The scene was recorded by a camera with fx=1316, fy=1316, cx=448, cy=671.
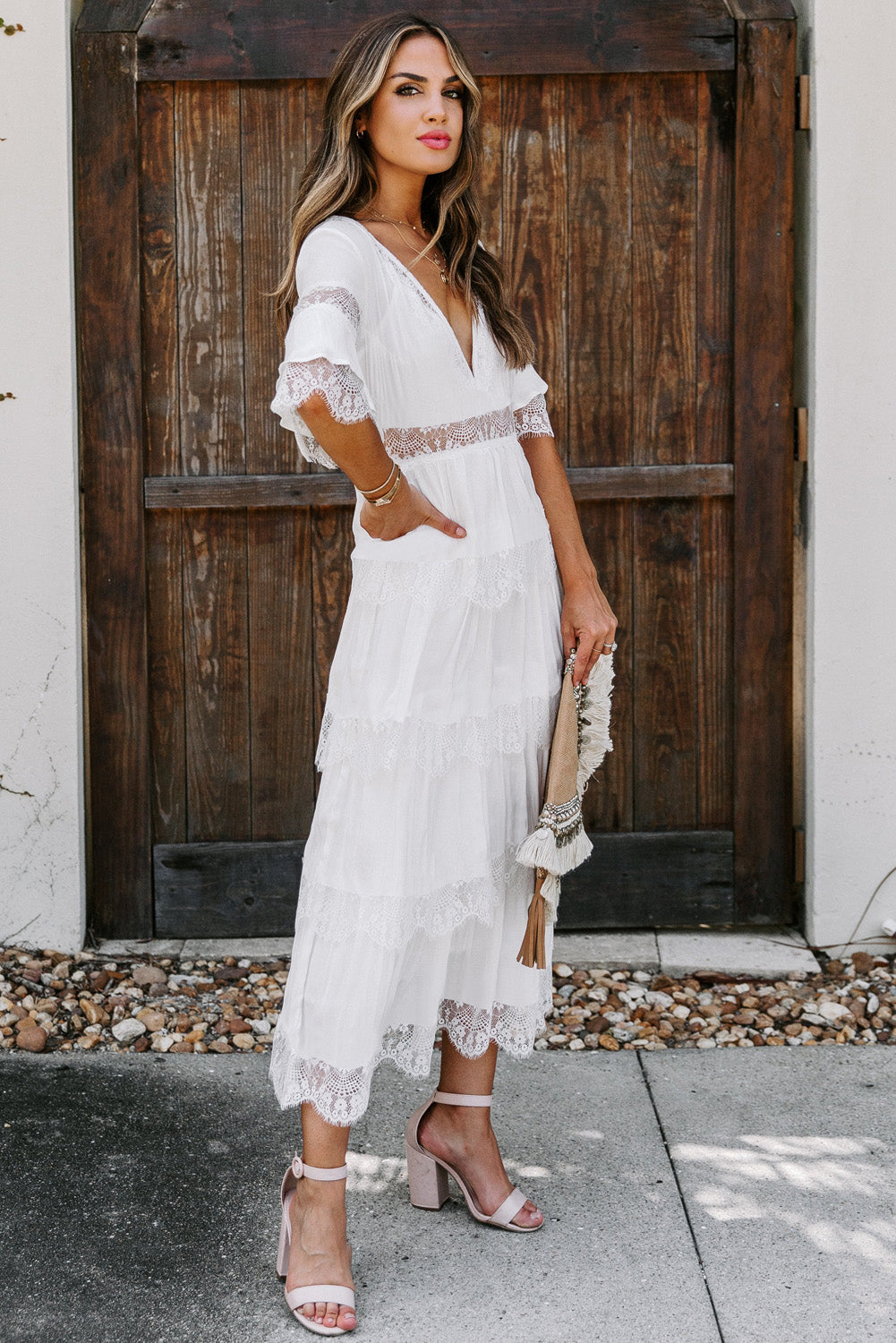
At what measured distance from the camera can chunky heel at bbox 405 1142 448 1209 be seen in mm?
2367

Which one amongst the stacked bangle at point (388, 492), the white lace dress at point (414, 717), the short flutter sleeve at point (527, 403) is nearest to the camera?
the stacked bangle at point (388, 492)

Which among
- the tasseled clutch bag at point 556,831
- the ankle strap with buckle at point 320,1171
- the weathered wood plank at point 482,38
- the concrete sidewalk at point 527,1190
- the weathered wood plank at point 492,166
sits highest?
the weathered wood plank at point 482,38

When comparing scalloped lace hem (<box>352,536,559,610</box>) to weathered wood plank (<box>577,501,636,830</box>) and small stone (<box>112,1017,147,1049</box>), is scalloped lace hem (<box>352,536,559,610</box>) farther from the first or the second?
small stone (<box>112,1017,147,1049</box>)

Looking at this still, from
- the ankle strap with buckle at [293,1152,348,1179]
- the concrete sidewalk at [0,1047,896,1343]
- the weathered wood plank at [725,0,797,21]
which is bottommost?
the concrete sidewalk at [0,1047,896,1343]

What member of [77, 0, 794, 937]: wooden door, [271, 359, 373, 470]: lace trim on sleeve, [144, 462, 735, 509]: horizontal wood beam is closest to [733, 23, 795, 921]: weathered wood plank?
[77, 0, 794, 937]: wooden door

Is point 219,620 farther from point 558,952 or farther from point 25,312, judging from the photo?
point 558,952

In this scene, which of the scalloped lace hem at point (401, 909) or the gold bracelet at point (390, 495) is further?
the scalloped lace hem at point (401, 909)

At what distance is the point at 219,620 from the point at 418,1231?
173 centimetres

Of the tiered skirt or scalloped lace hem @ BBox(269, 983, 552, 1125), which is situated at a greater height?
the tiered skirt

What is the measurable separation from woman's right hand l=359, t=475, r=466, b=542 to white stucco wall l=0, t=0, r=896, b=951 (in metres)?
1.60

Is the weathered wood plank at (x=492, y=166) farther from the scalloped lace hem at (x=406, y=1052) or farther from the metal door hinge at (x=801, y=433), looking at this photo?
the scalloped lace hem at (x=406, y=1052)

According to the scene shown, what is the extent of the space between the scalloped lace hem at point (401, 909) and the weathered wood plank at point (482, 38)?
216cm

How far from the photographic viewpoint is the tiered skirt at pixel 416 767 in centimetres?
205

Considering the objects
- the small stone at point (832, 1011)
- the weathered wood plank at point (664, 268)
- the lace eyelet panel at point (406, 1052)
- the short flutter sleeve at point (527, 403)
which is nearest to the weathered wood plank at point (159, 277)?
the weathered wood plank at point (664, 268)
